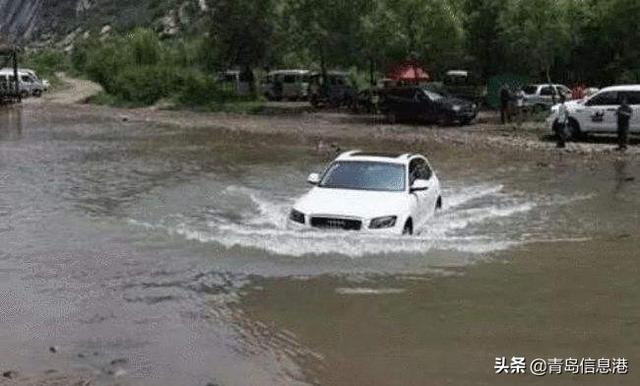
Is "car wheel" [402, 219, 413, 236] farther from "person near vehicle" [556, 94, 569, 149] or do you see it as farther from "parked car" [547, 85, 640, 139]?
"parked car" [547, 85, 640, 139]

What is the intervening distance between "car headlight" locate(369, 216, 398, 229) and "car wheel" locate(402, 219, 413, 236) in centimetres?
25

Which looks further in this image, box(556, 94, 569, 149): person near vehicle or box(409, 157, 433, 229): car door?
box(556, 94, 569, 149): person near vehicle

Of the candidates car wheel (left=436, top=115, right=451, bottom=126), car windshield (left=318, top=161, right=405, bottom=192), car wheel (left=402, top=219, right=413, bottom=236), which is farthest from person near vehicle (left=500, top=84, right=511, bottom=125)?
car wheel (left=402, top=219, right=413, bottom=236)

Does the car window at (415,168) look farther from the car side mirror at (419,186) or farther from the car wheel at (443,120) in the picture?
the car wheel at (443,120)

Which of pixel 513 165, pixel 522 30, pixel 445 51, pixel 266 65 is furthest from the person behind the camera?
pixel 266 65

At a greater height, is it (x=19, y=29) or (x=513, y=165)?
(x=19, y=29)

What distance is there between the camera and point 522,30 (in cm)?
3941

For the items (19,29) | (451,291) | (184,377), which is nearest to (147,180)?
(451,291)

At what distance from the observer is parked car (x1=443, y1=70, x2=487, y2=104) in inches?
1780

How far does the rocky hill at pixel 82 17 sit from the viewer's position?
111062 millimetres

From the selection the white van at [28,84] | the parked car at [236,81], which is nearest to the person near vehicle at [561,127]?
the parked car at [236,81]

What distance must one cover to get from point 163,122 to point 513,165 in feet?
71.8

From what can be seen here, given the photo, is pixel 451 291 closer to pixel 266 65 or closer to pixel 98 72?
pixel 266 65

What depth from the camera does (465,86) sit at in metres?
48.5
